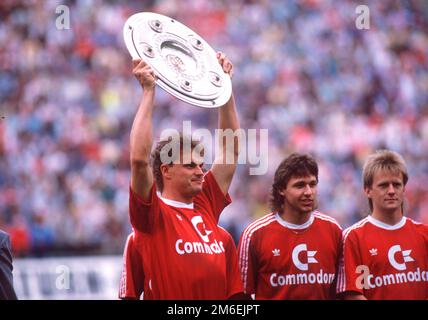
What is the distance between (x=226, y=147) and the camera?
6047 millimetres

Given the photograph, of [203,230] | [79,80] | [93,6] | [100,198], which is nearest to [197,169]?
[203,230]

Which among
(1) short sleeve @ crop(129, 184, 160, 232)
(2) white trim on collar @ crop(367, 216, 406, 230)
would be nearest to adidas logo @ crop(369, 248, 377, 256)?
(2) white trim on collar @ crop(367, 216, 406, 230)

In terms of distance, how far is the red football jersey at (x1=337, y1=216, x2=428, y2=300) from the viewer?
18.8 feet

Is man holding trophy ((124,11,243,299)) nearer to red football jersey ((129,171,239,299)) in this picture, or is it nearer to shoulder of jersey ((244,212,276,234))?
red football jersey ((129,171,239,299))

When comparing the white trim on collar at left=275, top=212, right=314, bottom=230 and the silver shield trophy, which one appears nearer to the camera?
the silver shield trophy

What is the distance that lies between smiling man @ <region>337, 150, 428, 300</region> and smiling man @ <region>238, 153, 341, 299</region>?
0.12m

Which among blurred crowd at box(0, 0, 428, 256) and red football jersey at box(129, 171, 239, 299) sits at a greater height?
blurred crowd at box(0, 0, 428, 256)

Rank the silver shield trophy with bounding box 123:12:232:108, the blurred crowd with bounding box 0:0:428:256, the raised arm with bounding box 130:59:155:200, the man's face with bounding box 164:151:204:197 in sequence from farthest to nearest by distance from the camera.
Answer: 1. the blurred crowd with bounding box 0:0:428:256
2. the man's face with bounding box 164:151:204:197
3. the silver shield trophy with bounding box 123:12:232:108
4. the raised arm with bounding box 130:59:155:200

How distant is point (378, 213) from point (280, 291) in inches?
31.7

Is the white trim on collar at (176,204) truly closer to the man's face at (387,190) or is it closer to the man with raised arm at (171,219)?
the man with raised arm at (171,219)

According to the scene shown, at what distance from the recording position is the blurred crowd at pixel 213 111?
13.2 meters

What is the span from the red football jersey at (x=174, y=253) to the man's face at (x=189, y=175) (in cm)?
15

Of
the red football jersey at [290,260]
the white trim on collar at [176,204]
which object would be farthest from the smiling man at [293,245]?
the white trim on collar at [176,204]
